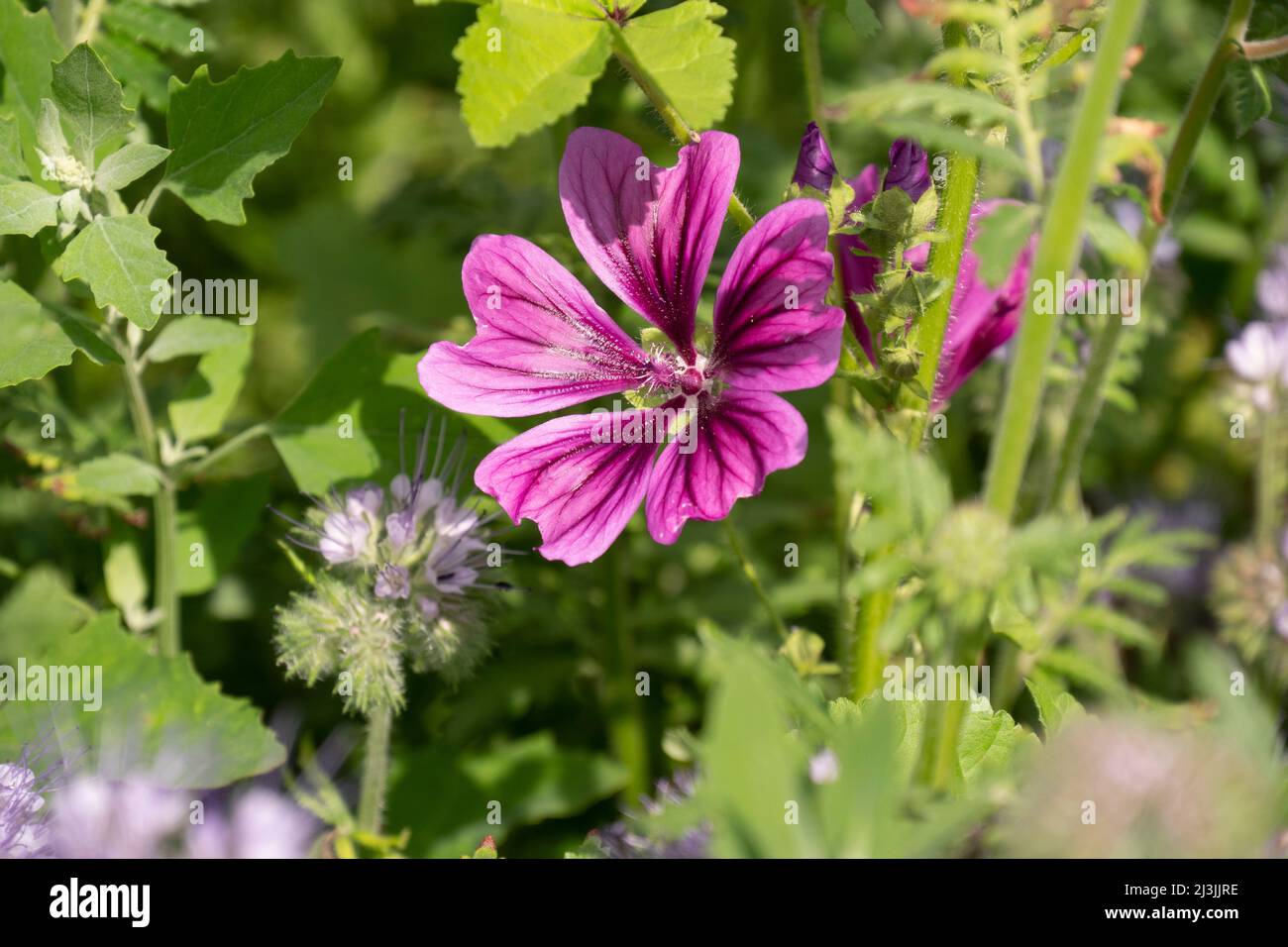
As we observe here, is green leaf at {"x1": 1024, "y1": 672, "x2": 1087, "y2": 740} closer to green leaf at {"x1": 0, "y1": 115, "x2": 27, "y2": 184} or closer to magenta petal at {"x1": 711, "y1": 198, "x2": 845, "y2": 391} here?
magenta petal at {"x1": 711, "y1": 198, "x2": 845, "y2": 391}

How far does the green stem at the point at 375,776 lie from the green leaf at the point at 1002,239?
1081mm

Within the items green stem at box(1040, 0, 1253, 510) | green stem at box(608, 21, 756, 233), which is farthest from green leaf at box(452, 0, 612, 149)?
green stem at box(1040, 0, 1253, 510)

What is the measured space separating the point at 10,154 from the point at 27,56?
0.19m

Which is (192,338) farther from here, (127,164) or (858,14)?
(858,14)

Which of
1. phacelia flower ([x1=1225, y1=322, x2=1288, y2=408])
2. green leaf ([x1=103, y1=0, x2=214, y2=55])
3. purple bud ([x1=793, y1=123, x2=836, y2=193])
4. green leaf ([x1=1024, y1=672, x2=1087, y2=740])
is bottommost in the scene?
green leaf ([x1=1024, y1=672, x2=1087, y2=740])

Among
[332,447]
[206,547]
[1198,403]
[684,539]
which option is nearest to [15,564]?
[206,547]

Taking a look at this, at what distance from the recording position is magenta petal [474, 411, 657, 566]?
161 centimetres

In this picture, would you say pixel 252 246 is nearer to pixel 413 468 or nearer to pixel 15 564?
pixel 15 564

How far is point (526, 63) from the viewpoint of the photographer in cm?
151

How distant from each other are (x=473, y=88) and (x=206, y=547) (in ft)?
3.51

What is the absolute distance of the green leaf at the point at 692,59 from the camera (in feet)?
5.00

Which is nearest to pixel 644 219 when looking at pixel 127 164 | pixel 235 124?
pixel 235 124

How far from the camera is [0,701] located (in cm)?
192

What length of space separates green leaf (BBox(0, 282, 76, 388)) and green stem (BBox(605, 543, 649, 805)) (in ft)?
3.39
